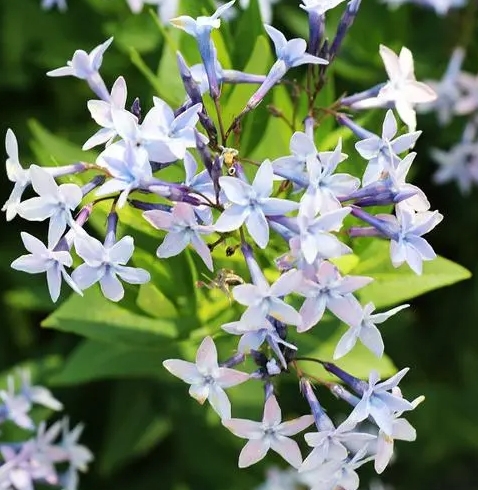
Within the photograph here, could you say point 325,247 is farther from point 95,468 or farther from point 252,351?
point 95,468

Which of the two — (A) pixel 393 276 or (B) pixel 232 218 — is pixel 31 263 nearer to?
(B) pixel 232 218

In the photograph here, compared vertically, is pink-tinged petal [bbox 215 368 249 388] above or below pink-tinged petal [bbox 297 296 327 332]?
below

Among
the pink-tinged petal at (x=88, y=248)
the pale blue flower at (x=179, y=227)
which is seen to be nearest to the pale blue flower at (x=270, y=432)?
the pale blue flower at (x=179, y=227)

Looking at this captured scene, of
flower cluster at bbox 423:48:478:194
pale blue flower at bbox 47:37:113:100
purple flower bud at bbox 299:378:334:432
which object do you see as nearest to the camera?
purple flower bud at bbox 299:378:334:432

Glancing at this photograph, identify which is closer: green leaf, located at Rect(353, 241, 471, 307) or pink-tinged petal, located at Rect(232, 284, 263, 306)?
pink-tinged petal, located at Rect(232, 284, 263, 306)

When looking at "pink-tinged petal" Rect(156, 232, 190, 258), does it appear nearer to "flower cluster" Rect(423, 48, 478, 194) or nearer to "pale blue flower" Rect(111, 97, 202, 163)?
"pale blue flower" Rect(111, 97, 202, 163)

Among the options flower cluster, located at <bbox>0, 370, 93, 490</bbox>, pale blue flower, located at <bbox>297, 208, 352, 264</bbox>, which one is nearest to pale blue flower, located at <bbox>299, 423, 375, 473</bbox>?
pale blue flower, located at <bbox>297, 208, 352, 264</bbox>

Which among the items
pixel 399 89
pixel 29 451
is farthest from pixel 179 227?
pixel 29 451
